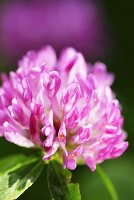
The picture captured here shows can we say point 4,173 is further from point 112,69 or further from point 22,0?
point 22,0

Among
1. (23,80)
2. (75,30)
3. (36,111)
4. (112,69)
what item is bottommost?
(36,111)

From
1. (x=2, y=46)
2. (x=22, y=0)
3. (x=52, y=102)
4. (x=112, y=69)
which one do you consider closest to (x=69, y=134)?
(x=52, y=102)

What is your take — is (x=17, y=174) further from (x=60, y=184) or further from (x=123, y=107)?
(x=123, y=107)

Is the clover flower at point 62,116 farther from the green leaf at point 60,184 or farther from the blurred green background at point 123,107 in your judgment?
the blurred green background at point 123,107

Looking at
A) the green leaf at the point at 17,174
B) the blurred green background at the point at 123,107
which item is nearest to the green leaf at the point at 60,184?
the green leaf at the point at 17,174

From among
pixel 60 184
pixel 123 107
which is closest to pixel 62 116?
pixel 60 184

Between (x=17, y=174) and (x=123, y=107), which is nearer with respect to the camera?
(x=17, y=174)

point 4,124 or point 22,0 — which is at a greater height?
point 22,0
